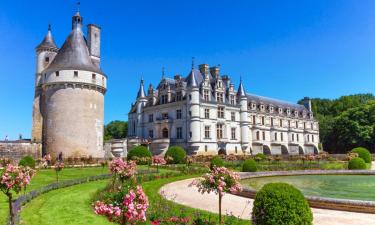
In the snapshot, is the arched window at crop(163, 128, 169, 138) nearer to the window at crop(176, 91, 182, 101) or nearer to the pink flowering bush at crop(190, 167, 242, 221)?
the window at crop(176, 91, 182, 101)

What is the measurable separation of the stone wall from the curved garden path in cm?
2208

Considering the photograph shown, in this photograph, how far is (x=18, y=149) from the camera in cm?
3372

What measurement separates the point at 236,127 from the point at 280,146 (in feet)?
48.3

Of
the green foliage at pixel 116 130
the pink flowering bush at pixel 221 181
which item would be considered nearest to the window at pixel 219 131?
the pink flowering bush at pixel 221 181

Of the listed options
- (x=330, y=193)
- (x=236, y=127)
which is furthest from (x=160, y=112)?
(x=330, y=193)

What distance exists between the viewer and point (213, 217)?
398 inches

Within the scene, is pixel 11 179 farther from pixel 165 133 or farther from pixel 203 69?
pixel 203 69

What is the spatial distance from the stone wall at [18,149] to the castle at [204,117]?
12.2 metres

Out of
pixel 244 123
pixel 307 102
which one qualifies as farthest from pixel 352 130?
pixel 244 123

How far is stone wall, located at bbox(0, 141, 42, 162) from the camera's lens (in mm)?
32844

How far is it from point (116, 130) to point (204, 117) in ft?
149

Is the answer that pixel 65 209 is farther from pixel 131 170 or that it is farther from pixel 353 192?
pixel 353 192

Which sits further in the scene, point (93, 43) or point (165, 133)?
point (165, 133)

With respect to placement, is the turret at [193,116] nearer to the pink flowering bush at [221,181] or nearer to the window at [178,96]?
the window at [178,96]
